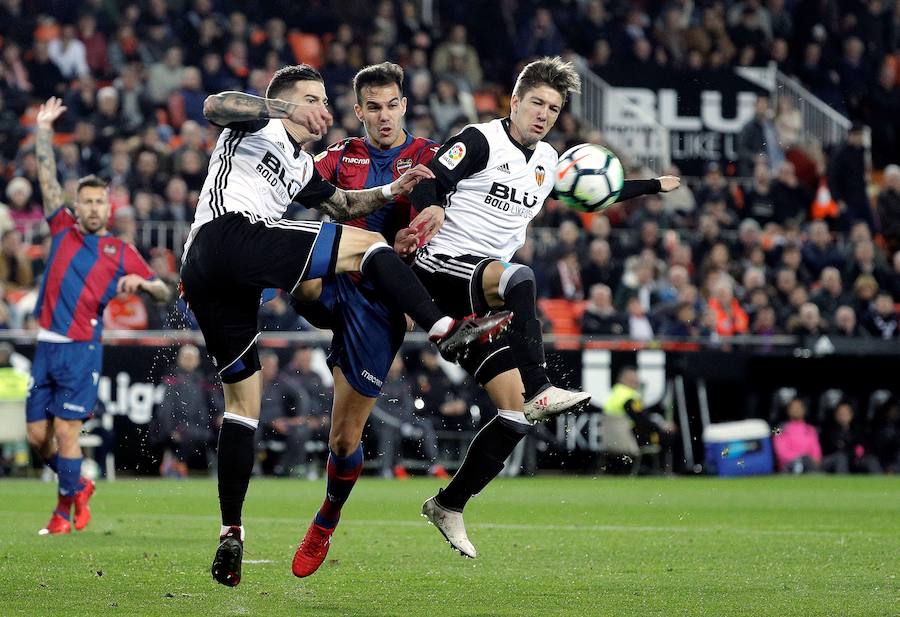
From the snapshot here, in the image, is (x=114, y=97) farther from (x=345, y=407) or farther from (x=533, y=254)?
(x=345, y=407)

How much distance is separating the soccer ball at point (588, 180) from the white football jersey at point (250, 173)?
166cm

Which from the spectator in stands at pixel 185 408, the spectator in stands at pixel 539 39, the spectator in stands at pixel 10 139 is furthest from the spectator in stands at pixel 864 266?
the spectator in stands at pixel 10 139

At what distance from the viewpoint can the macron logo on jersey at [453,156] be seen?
7.86m

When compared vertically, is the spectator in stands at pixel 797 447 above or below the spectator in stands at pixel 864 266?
below

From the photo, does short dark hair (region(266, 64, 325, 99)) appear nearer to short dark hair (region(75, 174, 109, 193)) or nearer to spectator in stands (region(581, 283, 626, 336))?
short dark hair (region(75, 174, 109, 193))

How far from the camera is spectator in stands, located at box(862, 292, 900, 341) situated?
62.5ft

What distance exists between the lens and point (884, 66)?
81.3ft

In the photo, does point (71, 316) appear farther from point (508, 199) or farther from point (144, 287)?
point (508, 199)

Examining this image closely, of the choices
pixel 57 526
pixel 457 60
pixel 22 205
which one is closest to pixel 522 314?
pixel 57 526

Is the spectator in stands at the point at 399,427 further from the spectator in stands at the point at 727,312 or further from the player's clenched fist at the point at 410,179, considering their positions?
the player's clenched fist at the point at 410,179

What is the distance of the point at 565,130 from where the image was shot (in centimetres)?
2164

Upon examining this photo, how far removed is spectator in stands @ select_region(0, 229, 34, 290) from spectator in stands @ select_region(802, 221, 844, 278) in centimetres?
1019

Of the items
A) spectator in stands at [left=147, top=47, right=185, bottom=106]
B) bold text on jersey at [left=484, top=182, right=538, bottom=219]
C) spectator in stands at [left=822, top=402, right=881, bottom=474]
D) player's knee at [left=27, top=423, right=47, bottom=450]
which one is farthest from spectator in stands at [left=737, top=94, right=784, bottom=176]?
bold text on jersey at [left=484, top=182, right=538, bottom=219]

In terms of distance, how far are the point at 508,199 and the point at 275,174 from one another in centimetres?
140
